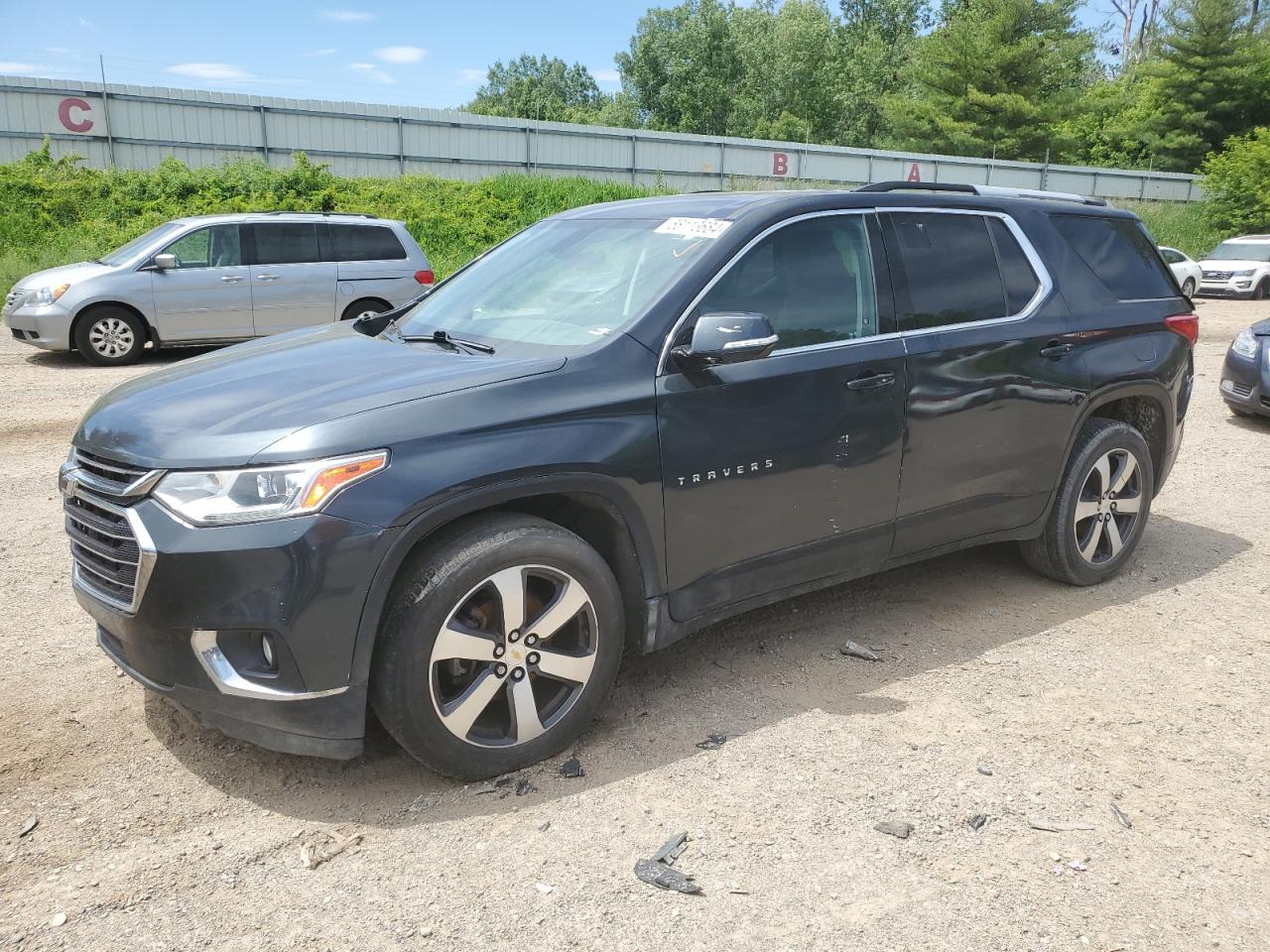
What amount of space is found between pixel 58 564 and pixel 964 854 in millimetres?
4337

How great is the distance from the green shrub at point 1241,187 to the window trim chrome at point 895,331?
36582mm

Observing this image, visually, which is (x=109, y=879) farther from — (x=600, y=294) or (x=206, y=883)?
(x=600, y=294)

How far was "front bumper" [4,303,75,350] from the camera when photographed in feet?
37.4

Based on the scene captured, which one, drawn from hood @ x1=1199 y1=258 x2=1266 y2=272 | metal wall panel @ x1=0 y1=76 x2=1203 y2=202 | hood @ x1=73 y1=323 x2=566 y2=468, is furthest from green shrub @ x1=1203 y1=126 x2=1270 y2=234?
hood @ x1=73 y1=323 x2=566 y2=468

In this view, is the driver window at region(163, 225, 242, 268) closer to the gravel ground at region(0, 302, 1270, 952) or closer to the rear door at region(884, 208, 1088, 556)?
the gravel ground at region(0, 302, 1270, 952)

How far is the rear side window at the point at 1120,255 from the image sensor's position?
4.84m

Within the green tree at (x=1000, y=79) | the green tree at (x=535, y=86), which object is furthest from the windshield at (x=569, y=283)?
the green tree at (x=535, y=86)

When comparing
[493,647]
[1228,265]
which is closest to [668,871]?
[493,647]

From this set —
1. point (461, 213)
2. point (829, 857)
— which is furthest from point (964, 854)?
point (461, 213)

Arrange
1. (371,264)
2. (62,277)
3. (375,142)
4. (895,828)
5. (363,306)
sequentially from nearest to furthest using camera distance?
1. (895,828)
2. (62,277)
3. (371,264)
4. (363,306)
5. (375,142)

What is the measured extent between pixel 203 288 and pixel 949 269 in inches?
401

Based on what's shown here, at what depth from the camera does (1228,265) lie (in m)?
25.1

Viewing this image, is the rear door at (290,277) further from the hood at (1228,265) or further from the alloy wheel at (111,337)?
the hood at (1228,265)

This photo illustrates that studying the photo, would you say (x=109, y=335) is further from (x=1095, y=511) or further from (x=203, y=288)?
(x=1095, y=511)
